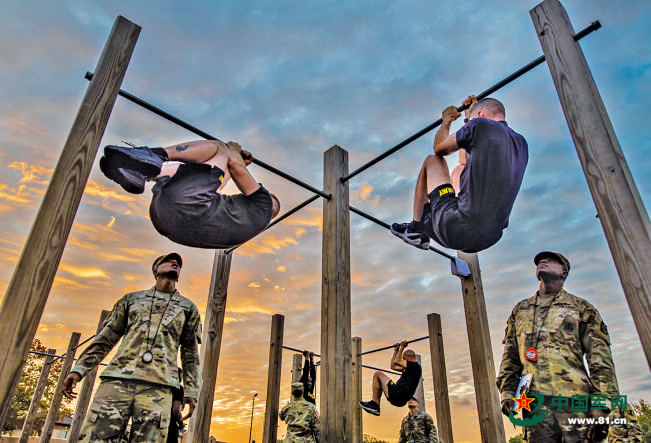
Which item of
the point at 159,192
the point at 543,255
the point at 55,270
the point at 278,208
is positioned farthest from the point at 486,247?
the point at 55,270

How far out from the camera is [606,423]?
2.45 m

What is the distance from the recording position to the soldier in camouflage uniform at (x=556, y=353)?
8.45ft

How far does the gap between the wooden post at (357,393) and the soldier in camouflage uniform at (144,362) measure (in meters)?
7.20

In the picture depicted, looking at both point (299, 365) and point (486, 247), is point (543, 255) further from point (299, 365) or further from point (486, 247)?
point (299, 365)

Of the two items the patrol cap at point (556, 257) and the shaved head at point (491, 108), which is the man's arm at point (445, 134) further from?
the patrol cap at point (556, 257)

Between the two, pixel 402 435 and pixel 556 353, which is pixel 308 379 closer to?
pixel 402 435

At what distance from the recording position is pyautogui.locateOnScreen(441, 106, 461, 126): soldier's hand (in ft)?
12.7

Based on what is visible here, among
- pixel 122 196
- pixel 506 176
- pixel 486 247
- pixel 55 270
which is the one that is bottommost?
pixel 55 270

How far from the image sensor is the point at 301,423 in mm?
6613

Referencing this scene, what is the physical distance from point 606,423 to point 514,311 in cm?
91

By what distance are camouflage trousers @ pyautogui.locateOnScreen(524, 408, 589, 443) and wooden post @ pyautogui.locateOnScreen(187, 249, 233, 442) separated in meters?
3.47

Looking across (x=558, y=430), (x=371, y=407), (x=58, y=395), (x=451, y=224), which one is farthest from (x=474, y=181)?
(x=58, y=395)

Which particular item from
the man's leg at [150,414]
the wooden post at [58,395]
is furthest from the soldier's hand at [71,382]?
the wooden post at [58,395]

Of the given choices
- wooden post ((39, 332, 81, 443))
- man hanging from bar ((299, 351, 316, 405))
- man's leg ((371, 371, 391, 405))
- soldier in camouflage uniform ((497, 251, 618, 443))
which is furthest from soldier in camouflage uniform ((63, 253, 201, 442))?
wooden post ((39, 332, 81, 443))
